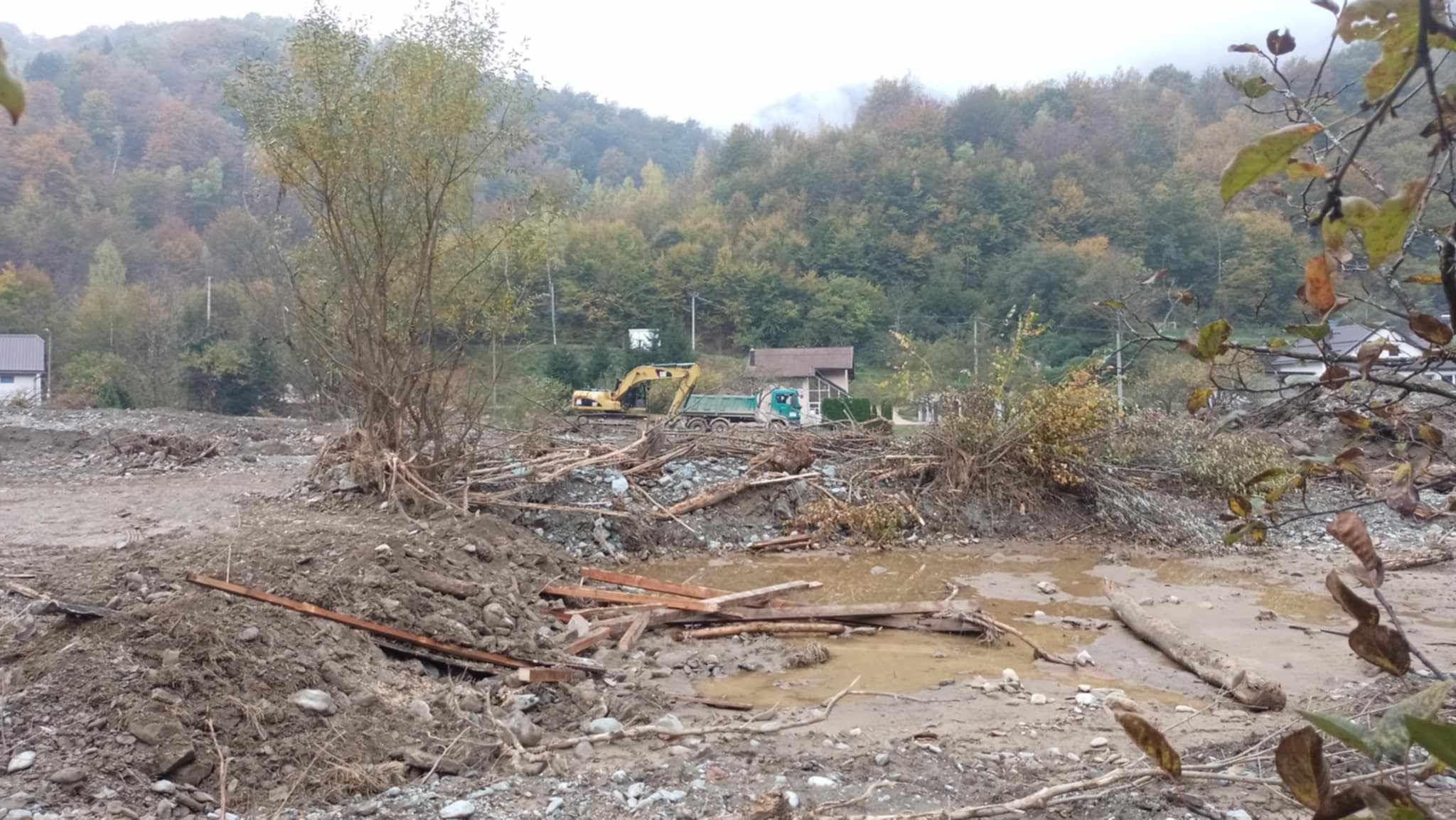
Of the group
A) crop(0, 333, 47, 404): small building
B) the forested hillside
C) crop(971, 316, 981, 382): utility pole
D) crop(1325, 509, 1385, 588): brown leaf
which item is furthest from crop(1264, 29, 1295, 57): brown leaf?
crop(0, 333, 47, 404): small building

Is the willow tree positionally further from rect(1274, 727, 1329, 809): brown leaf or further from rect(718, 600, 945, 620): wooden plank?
rect(1274, 727, 1329, 809): brown leaf

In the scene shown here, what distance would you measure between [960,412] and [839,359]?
29.1 metres

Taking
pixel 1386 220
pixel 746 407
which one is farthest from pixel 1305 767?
pixel 746 407

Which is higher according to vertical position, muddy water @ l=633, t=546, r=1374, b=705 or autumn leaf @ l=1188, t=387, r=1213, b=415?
autumn leaf @ l=1188, t=387, r=1213, b=415

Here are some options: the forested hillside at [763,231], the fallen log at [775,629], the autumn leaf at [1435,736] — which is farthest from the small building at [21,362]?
the autumn leaf at [1435,736]

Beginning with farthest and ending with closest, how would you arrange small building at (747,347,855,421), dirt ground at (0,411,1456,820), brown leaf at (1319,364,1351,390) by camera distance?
small building at (747,347,855,421), dirt ground at (0,411,1456,820), brown leaf at (1319,364,1351,390)

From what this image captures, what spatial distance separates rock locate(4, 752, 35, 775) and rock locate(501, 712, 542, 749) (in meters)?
1.85

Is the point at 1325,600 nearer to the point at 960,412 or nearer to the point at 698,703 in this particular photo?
the point at 960,412

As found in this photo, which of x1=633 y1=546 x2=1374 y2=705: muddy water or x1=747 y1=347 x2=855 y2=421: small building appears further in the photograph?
x1=747 y1=347 x2=855 y2=421: small building

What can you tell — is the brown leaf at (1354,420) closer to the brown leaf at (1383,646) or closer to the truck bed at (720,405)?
the brown leaf at (1383,646)

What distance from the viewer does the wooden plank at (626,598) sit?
728cm

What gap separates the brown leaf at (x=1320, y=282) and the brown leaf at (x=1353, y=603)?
1.12ft

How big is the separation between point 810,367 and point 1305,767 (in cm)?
3964

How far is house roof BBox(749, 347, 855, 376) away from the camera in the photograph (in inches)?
1575
